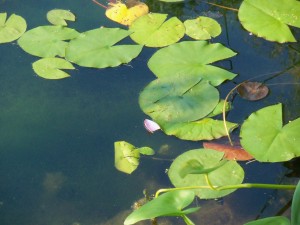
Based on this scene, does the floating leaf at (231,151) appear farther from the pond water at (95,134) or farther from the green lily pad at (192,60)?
the green lily pad at (192,60)

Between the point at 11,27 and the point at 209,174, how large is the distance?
1022 millimetres

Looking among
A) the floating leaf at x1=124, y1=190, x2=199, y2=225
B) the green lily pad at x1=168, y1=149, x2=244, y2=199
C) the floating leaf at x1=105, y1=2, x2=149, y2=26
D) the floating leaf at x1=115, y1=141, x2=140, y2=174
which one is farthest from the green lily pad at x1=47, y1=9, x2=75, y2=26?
the floating leaf at x1=124, y1=190, x2=199, y2=225

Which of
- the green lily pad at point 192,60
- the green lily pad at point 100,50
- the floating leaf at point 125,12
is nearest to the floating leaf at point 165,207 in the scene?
the green lily pad at point 192,60

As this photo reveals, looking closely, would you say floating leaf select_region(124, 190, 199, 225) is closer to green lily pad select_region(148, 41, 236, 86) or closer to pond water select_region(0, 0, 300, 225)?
pond water select_region(0, 0, 300, 225)

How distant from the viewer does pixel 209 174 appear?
59.1 inches

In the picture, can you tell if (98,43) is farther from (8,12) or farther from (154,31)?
(8,12)

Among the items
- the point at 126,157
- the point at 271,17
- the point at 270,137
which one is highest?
the point at 271,17

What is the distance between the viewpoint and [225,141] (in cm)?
162

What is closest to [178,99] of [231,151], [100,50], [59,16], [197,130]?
[197,130]

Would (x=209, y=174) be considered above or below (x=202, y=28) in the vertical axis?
below

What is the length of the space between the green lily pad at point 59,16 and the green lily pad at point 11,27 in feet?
0.35

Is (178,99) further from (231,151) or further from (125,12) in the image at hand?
(125,12)

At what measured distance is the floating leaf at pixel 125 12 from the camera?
2.04m

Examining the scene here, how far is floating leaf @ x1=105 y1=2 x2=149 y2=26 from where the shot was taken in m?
2.04
